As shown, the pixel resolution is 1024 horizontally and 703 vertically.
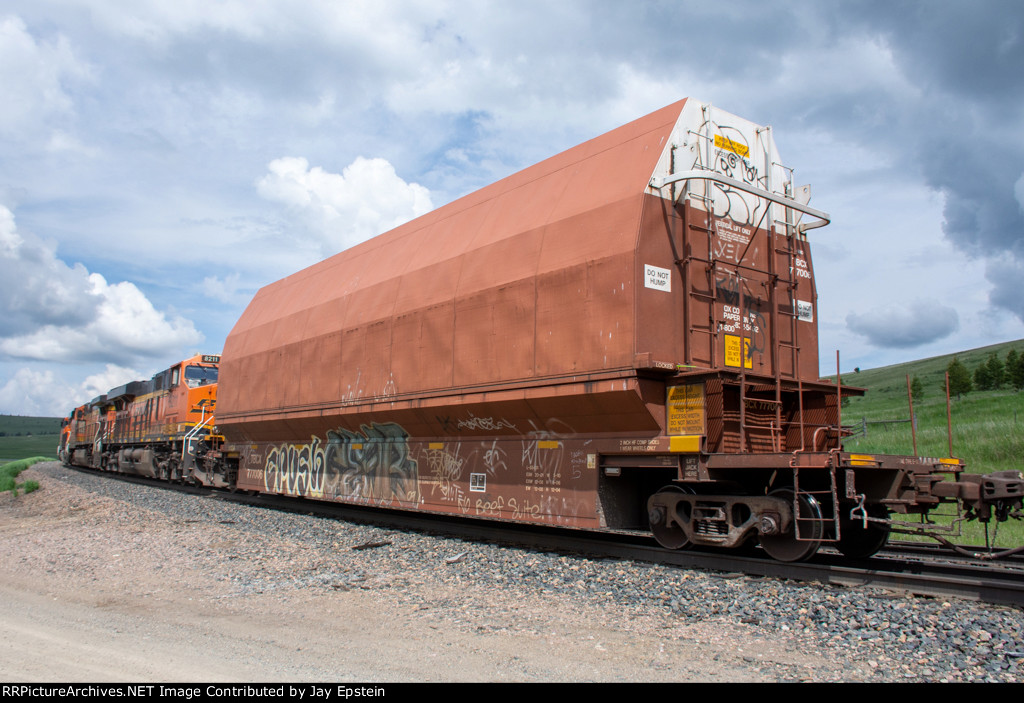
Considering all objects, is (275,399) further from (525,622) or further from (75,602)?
(525,622)

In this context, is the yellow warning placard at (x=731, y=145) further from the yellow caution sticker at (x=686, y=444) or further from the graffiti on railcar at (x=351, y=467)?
the graffiti on railcar at (x=351, y=467)

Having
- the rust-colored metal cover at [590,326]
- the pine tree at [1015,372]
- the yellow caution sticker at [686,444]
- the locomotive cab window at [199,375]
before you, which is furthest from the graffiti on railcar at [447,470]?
the pine tree at [1015,372]

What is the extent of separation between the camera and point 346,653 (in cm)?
471

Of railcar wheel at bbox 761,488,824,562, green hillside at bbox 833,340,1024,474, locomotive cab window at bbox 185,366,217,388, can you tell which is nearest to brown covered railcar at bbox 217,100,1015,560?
railcar wheel at bbox 761,488,824,562

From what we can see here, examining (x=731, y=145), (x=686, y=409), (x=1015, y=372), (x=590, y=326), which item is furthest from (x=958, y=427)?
(x=1015, y=372)

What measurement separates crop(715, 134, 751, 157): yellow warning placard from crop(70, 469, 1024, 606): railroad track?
4900mm

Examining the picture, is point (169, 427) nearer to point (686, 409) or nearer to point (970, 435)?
point (686, 409)

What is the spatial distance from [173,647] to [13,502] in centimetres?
1605

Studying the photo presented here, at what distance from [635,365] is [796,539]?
2295 mm

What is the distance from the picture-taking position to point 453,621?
5691 millimetres

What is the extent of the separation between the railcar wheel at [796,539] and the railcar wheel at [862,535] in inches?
27.7

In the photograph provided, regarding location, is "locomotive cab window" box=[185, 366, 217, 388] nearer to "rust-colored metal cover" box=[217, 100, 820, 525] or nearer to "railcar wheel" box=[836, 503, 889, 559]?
"rust-colored metal cover" box=[217, 100, 820, 525]

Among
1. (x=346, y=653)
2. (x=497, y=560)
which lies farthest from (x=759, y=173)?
(x=346, y=653)

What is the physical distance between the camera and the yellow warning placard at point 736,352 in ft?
27.0
